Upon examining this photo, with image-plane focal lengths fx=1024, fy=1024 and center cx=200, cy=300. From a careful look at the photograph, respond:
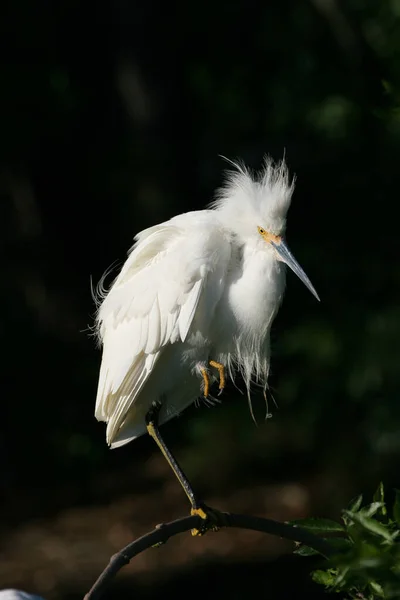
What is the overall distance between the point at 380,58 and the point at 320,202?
3.44 ft

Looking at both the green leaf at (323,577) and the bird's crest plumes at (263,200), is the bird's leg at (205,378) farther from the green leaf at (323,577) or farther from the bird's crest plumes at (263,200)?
the green leaf at (323,577)

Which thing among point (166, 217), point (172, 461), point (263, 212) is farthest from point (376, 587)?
point (166, 217)

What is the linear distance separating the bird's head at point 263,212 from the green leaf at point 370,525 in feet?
4.05

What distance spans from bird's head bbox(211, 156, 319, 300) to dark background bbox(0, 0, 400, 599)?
309 centimetres

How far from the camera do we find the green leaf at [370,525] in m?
1.66

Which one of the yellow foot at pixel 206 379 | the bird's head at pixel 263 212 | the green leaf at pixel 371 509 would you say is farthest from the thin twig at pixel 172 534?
the bird's head at pixel 263 212

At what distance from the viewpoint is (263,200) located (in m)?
2.96

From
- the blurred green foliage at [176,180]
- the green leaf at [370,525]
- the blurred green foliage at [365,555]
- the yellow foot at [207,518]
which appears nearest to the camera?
the blurred green foliage at [365,555]

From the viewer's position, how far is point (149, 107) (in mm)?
7480

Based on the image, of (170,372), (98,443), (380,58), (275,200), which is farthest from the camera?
(98,443)

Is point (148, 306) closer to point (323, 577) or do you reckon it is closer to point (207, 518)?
point (207, 518)

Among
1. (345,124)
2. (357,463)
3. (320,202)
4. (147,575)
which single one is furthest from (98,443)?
(345,124)

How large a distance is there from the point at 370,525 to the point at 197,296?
1342mm

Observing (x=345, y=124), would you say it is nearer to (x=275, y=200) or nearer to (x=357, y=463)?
(x=357, y=463)
